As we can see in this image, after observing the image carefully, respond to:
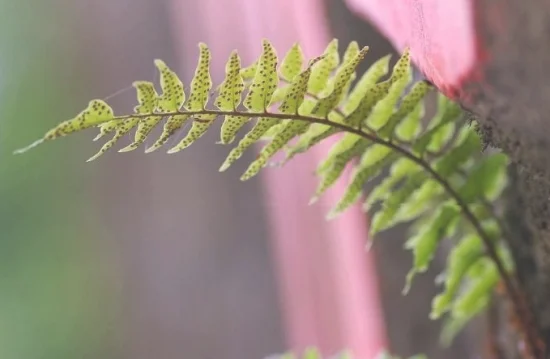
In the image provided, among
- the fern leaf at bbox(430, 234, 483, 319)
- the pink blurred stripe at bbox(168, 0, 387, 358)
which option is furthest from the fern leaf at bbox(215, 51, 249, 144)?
the pink blurred stripe at bbox(168, 0, 387, 358)

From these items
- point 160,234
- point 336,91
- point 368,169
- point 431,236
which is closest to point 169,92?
point 336,91

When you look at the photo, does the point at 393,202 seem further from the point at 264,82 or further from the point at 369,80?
the point at 264,82

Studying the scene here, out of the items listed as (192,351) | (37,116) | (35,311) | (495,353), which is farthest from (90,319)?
(495,353)

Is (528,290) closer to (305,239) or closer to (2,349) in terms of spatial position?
→ (305,239)

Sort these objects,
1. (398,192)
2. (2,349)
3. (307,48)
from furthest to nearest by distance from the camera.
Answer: (2,349)
(307,48)
(398,192)

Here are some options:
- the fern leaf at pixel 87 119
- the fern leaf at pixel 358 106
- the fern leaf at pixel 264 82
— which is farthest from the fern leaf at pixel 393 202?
the fern leaf at pixel 87 119

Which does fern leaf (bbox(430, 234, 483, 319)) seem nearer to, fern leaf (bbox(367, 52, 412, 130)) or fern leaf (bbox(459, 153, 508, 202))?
fern leaf (bbox(459, 153, 508, 202))

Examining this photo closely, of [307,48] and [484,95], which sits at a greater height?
[307,48]

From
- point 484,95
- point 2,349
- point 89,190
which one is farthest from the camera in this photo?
point 89,190
